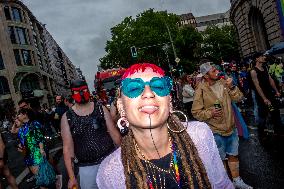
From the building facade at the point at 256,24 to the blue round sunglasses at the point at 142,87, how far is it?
20.2m

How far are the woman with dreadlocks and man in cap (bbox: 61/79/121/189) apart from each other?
185 cm

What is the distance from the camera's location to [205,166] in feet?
7.22

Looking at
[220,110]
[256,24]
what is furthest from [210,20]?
[220,110]

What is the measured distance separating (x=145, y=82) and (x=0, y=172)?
4862mm

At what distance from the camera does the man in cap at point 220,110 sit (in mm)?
→ 5016

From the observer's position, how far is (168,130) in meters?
2.36

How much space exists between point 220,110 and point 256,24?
22.1 m

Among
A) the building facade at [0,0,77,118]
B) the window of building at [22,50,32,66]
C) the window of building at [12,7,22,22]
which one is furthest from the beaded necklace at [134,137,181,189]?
the window of building at [12,7,22,22]

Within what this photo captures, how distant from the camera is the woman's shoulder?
216 centimetres

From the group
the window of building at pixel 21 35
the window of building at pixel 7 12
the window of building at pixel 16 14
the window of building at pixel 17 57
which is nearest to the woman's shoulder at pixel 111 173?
the window of building at pixel 17 57

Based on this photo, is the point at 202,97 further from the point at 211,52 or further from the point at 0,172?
the point at 211,52

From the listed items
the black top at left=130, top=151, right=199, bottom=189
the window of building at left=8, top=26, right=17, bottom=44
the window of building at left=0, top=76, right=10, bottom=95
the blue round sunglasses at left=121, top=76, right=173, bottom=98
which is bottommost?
the black top at left=130, top=151, right=199, bottom=189

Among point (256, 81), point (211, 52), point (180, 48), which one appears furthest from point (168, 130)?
point (211, 52)

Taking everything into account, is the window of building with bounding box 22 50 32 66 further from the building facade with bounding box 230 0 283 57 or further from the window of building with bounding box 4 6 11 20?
the building facade with bounding box 230 0 283 57
